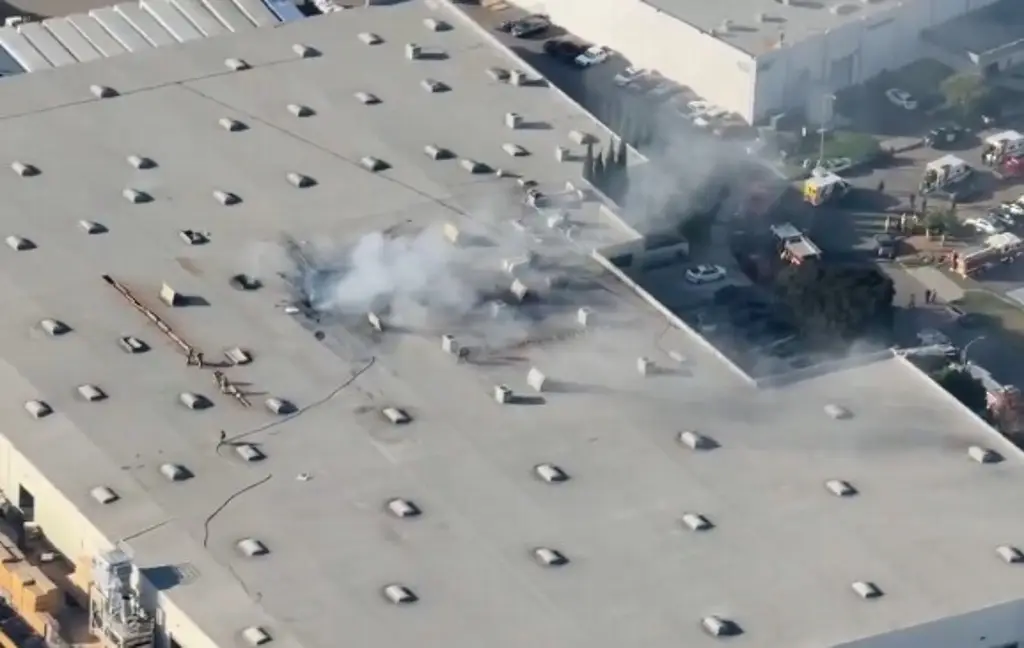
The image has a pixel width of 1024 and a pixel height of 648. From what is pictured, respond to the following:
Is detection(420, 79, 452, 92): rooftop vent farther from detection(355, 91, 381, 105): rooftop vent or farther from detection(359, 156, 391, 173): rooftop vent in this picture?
detection(359, 156, 391, 173): rooftop vent

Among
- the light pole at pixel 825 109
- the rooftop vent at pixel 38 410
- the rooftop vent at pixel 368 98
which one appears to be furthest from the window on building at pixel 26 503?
the light pole at pixel 825 109

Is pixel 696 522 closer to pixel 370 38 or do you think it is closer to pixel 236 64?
pixel 236 64

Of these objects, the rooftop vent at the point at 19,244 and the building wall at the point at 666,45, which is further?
the building wall at the point at 666,45

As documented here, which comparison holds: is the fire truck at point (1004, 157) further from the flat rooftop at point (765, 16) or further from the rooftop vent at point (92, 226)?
the rooftop vent at point (92, 226)

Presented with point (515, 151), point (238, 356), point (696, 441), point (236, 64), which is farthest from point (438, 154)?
point (696, 441)

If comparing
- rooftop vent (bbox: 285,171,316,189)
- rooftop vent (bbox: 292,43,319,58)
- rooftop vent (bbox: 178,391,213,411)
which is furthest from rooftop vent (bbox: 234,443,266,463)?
rooftop vent (bbox: 292,43,319,58)

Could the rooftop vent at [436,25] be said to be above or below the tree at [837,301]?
above

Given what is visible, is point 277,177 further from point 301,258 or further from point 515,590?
point 515,590
